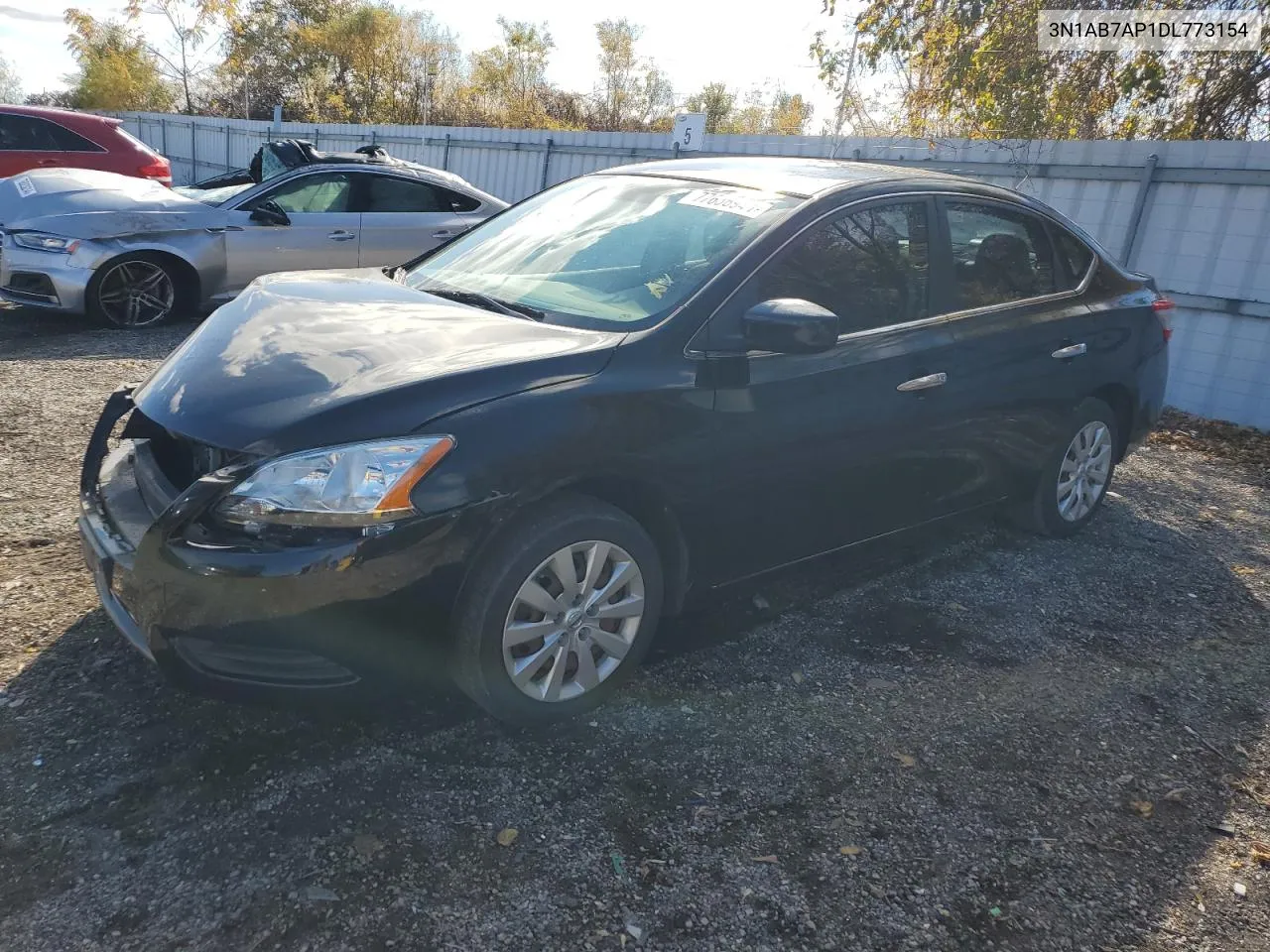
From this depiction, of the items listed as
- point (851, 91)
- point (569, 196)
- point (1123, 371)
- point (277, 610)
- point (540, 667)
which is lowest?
point (540, 667)

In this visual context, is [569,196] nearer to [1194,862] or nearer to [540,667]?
[540,667]

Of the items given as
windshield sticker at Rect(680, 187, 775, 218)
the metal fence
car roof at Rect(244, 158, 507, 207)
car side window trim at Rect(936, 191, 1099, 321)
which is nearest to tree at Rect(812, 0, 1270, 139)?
the metal fence

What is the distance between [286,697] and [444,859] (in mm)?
582

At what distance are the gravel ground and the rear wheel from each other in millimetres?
4146

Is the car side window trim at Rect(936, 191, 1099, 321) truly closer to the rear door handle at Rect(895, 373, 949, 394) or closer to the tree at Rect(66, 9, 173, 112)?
the rear door handle at Rect(895, 373, 949, 394)

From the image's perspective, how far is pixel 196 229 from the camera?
7.80 m

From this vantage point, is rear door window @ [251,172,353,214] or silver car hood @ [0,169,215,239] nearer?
silver car hood @ [0,169,215,239]

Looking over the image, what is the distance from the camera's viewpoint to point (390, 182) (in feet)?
28.1

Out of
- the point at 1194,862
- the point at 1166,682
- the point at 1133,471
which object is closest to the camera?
the point at 1194,862

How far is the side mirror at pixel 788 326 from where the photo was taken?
2.96m

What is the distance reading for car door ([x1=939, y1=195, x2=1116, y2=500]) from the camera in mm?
3873

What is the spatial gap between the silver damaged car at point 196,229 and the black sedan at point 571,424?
4.68 meters

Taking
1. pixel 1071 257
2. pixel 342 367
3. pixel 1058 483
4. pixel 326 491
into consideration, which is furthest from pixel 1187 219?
pixel 326 491

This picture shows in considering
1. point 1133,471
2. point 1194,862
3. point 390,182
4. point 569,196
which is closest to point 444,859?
point 1194,862
